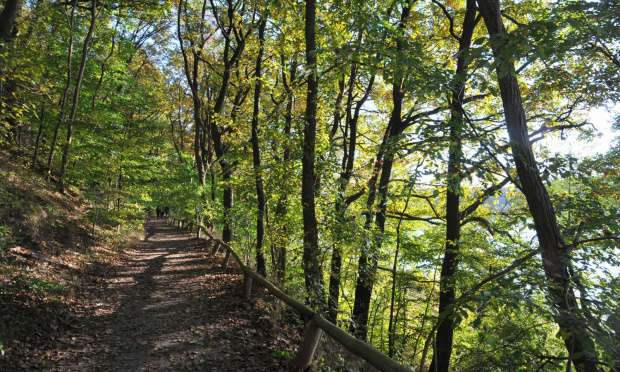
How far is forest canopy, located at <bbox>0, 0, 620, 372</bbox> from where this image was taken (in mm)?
3123

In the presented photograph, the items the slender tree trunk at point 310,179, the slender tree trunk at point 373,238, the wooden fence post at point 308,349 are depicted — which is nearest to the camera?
the slender tree trunk at point 373,238

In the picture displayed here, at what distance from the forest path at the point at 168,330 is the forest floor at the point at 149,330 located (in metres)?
0.01

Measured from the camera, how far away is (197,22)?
13.2 meters

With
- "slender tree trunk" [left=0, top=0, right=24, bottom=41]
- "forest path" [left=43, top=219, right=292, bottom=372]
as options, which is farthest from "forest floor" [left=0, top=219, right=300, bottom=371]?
"slender tree trunk" [left=0, top=0, right=24, bottom=41]

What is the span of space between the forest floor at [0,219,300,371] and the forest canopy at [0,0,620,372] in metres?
1.23

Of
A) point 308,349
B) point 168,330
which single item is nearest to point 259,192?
point 168,330

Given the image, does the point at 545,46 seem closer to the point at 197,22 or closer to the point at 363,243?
the point at 363,243

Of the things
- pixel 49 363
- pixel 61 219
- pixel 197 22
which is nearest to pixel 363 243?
pixel 49 363

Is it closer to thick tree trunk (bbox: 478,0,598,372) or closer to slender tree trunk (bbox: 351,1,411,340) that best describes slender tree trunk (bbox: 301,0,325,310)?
slender tree trunk (bbox: 351,1,411,340)

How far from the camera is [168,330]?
6047mm

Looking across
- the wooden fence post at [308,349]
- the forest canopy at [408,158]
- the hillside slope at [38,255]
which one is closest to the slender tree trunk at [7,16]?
the forest canopy at [408,158]

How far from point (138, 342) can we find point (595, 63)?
453 inches

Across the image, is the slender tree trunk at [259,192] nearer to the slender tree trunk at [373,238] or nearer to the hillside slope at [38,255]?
the slender tree trunk at [373,238]

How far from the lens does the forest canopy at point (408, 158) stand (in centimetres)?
312
